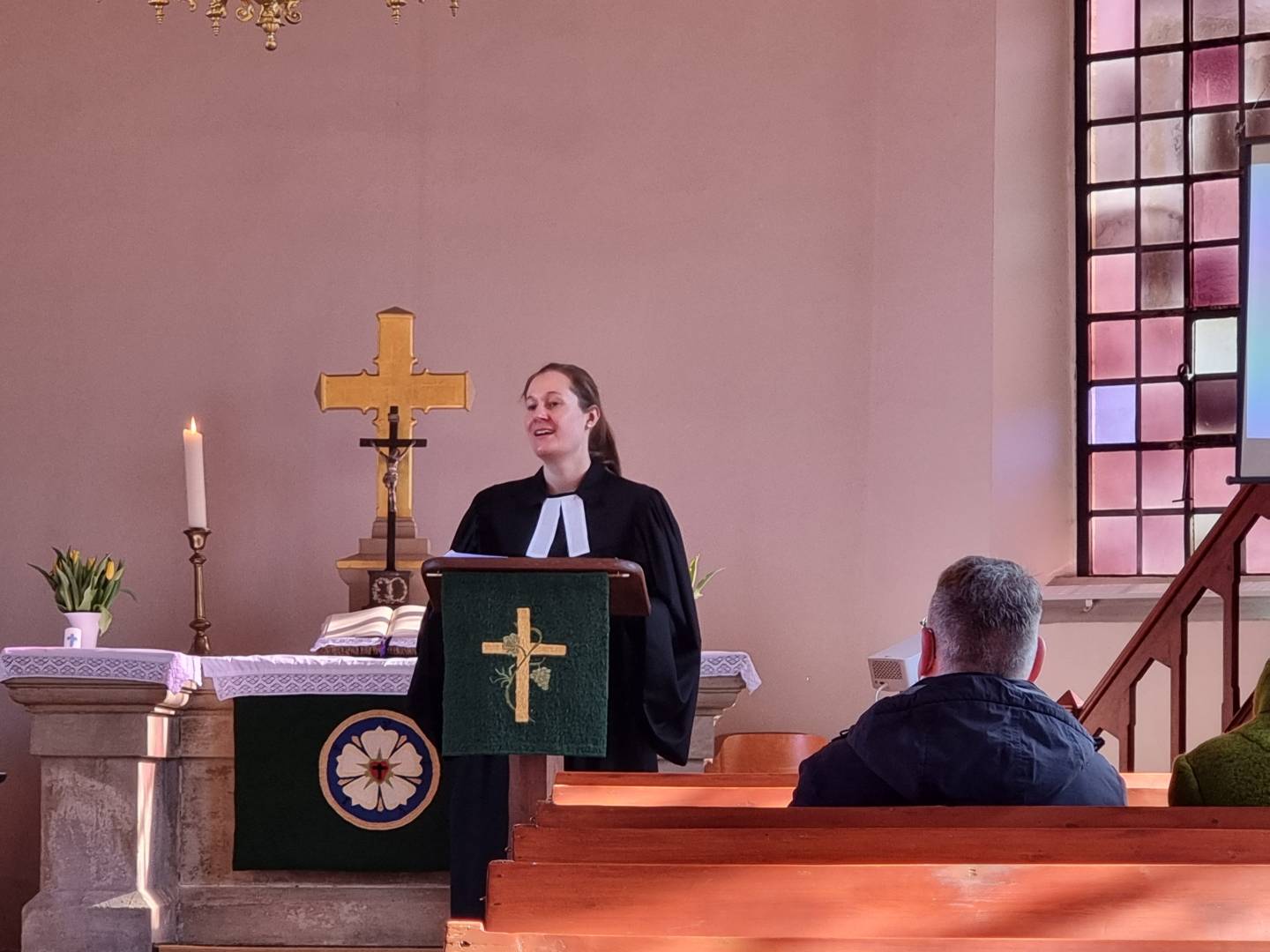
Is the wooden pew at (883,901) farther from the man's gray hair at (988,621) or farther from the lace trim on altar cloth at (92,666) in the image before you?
the lace trim on altar cloth at (92,666)

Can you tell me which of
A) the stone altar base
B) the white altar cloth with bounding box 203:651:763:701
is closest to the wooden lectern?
the white altar cloth with bounding box 203:651:763:701

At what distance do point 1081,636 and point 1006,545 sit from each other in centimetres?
49

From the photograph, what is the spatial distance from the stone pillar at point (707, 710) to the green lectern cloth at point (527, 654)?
194 centimetres

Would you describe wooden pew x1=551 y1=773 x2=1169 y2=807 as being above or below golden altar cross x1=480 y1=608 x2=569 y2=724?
below

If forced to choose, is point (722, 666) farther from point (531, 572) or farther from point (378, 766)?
point (531, 572)

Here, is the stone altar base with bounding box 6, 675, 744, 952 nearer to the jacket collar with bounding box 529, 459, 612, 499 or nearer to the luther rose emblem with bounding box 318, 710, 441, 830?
the luther rose emblem with bounding box 318, 710, 441, 830

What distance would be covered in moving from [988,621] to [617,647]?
1794mm

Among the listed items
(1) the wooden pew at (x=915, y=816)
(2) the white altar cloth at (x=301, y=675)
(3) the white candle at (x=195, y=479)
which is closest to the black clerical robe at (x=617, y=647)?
(2) the white altar cloth at (x=301, y=675)

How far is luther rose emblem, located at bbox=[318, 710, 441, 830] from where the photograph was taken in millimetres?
5500

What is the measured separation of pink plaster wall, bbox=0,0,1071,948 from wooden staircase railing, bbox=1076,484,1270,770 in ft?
5.36

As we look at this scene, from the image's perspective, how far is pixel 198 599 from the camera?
648cm

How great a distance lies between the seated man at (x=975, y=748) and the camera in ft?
8.39

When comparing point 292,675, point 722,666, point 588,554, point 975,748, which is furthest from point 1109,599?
point 975,748

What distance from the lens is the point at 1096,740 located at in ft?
8.74
